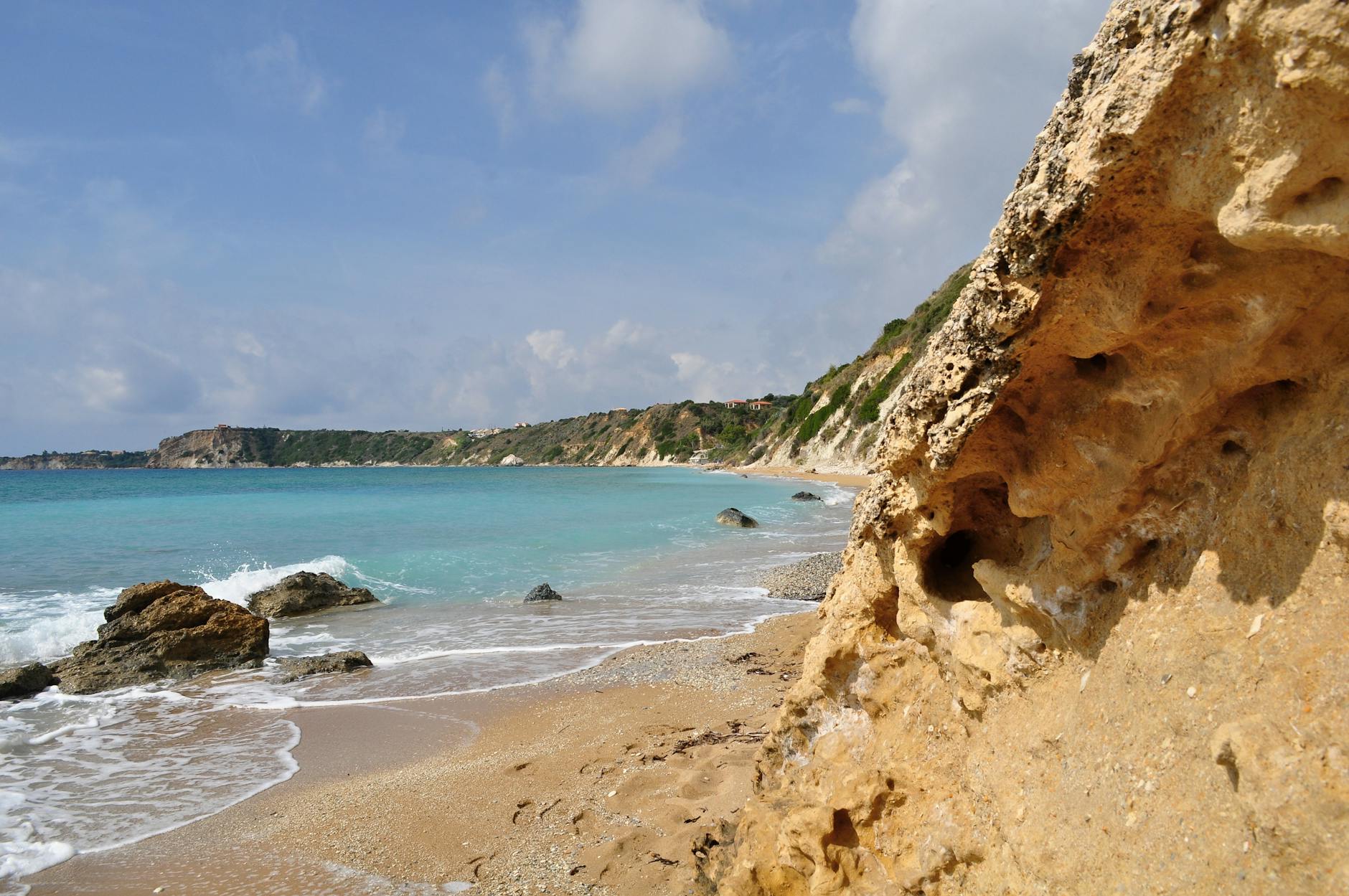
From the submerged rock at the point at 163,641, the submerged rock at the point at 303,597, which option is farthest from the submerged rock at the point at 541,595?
the submerged rock at the point at 163,641

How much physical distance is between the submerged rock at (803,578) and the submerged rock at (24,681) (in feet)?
34.5

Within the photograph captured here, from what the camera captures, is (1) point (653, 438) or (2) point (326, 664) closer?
(2) point (326, 664)

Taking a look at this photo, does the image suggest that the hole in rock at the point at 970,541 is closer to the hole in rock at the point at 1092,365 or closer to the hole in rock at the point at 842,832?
the hole in rock at the point at 1092,365

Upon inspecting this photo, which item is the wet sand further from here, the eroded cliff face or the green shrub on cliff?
the eroded cliff face

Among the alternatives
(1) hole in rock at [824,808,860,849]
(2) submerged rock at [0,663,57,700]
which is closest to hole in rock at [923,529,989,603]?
(1) hole in rock at [824,808,860,849]

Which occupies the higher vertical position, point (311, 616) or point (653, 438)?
point (653, 438)

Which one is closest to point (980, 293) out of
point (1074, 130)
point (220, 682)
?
point (1074, 130)

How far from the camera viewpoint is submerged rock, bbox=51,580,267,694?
9539 millimetres

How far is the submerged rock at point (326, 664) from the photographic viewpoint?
962cm

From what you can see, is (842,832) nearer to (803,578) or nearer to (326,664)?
(326,664)

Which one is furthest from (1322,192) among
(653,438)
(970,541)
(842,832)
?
(653,438)

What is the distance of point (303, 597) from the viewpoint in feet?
45.8

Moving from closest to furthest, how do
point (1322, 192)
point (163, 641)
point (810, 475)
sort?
point (1322, 192)
point (163, 641)
point (810, 475)

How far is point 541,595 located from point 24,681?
24.2ft
